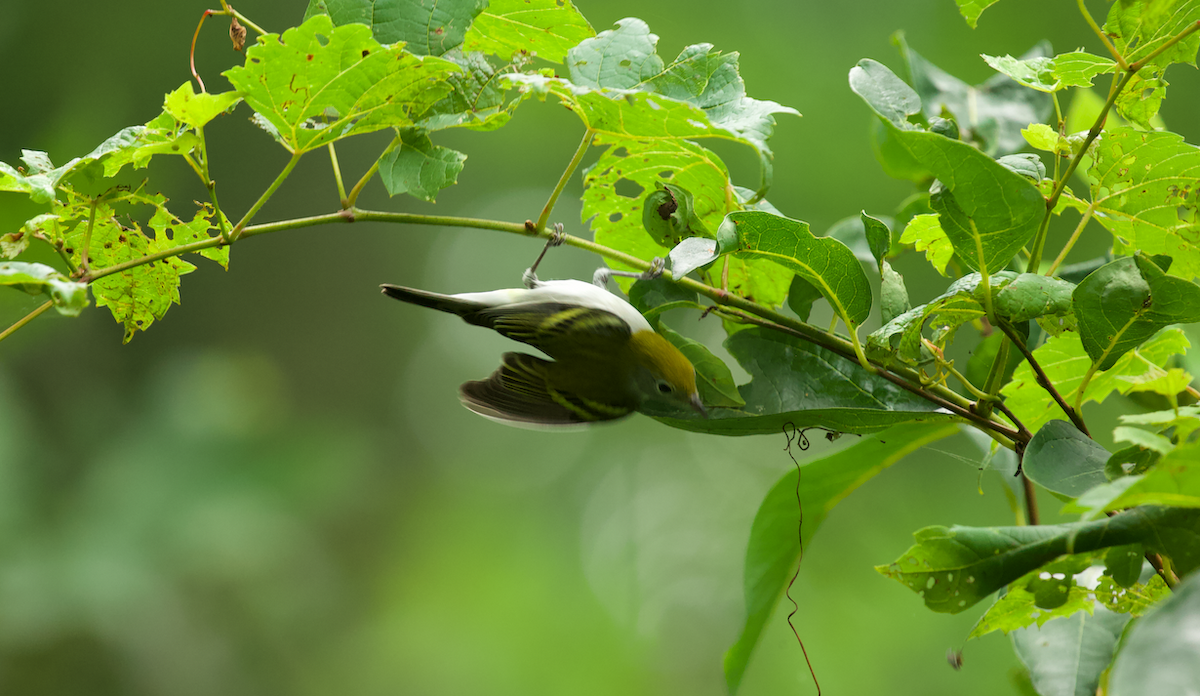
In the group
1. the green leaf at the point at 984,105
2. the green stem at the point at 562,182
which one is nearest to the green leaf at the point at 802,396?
the green stem at the point at 562,182

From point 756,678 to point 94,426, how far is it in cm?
668

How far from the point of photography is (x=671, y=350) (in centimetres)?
164

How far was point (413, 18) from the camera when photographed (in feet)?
3.67

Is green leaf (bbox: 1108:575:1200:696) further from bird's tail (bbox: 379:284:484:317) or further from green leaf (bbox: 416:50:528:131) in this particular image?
bird's tail (bbox: 379:284:484:317)

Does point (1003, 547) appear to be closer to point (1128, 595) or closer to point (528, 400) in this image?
point (1128, 595)

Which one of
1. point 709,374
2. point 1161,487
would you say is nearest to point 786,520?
point 709,374

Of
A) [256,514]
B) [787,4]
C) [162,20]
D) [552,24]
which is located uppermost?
[552,24]

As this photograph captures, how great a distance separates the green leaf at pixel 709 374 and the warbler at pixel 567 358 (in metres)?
0.04

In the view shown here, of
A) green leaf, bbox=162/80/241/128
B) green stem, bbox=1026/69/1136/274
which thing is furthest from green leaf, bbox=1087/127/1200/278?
green leaf, bbox=162/80/241/128

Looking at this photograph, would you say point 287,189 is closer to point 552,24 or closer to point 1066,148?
point 552,24

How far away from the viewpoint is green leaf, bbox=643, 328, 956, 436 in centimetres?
111

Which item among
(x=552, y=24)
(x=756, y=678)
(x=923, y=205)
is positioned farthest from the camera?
(x=756, y=678)

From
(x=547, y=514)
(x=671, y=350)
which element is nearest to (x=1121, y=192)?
(x=671, y=350)

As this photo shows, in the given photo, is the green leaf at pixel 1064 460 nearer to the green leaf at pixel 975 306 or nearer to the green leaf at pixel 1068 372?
the green leaf at pixel 975 306
